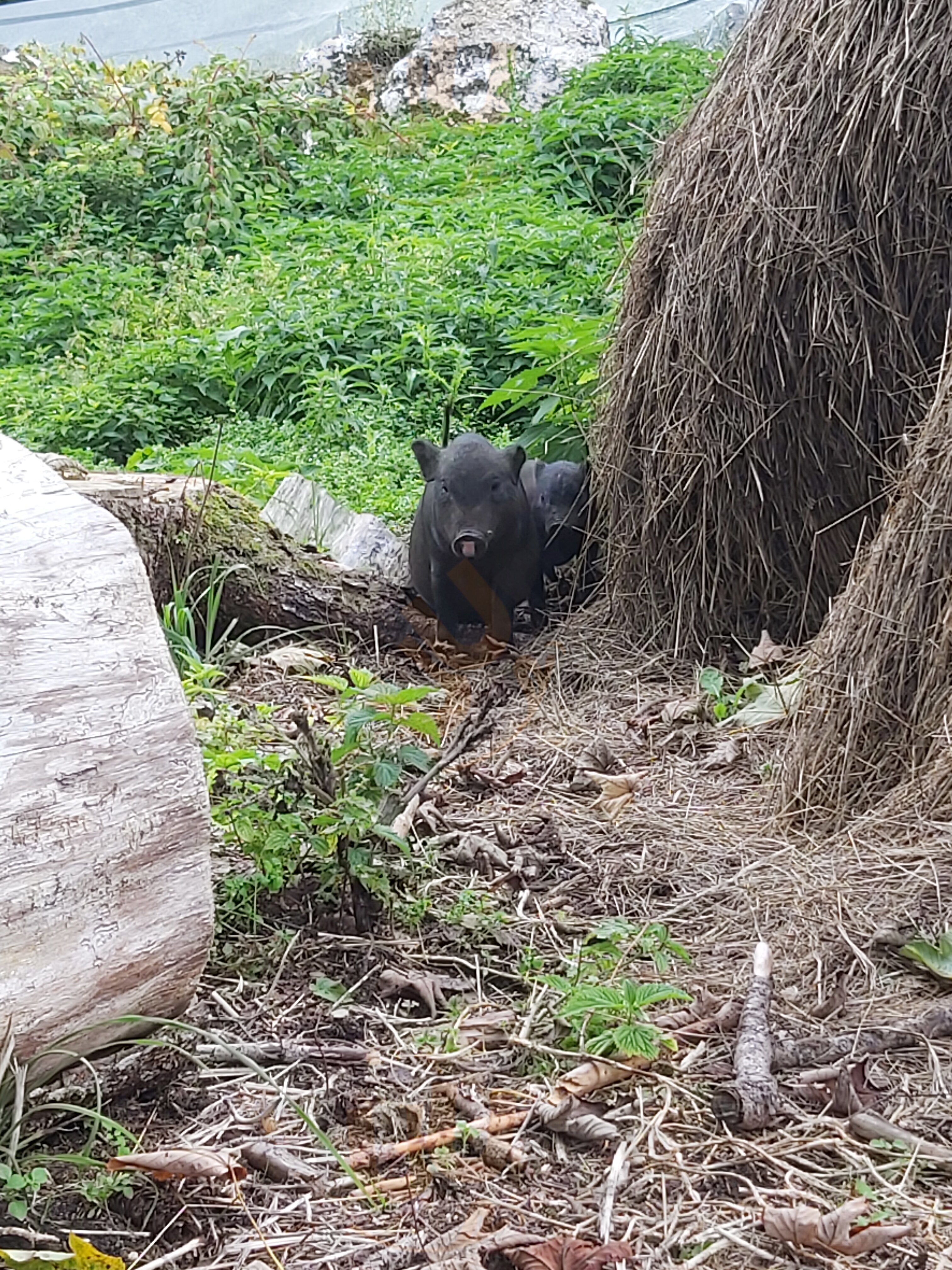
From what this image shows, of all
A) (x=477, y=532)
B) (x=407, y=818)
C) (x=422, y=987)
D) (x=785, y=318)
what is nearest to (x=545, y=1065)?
(x=422, y=987)

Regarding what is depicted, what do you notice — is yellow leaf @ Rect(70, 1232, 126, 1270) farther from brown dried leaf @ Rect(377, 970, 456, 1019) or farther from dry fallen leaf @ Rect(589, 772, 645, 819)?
dry fallen leaf @ Rect(589, 772, 645, 819)

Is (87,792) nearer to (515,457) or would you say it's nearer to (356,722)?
(356,722)

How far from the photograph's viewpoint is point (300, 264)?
9352 millimetres

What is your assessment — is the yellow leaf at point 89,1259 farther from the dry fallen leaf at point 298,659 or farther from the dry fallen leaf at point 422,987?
the dry fallen leaf at point 298,659

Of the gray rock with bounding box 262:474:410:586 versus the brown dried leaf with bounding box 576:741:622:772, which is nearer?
the brown dried leaf with bounding box 576:741:622:772

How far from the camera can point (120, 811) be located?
2.12 m

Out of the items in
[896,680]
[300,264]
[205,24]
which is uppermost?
[205,24]

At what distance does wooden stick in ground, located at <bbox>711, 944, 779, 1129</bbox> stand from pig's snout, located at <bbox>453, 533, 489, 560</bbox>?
2.58 metres

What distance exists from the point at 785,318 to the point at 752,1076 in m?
2.59

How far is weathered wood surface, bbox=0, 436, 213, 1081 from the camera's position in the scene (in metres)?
2.01

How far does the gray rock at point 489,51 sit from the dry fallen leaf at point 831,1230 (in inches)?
494

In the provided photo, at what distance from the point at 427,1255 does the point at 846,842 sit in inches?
60.8

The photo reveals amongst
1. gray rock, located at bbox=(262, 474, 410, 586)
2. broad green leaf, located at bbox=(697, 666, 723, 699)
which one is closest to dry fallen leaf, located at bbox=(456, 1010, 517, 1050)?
broad green leaf, located at bbox=(697, 666, 723, 699)

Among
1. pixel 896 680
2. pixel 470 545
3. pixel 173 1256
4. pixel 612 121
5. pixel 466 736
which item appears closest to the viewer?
pixel 173 1256
